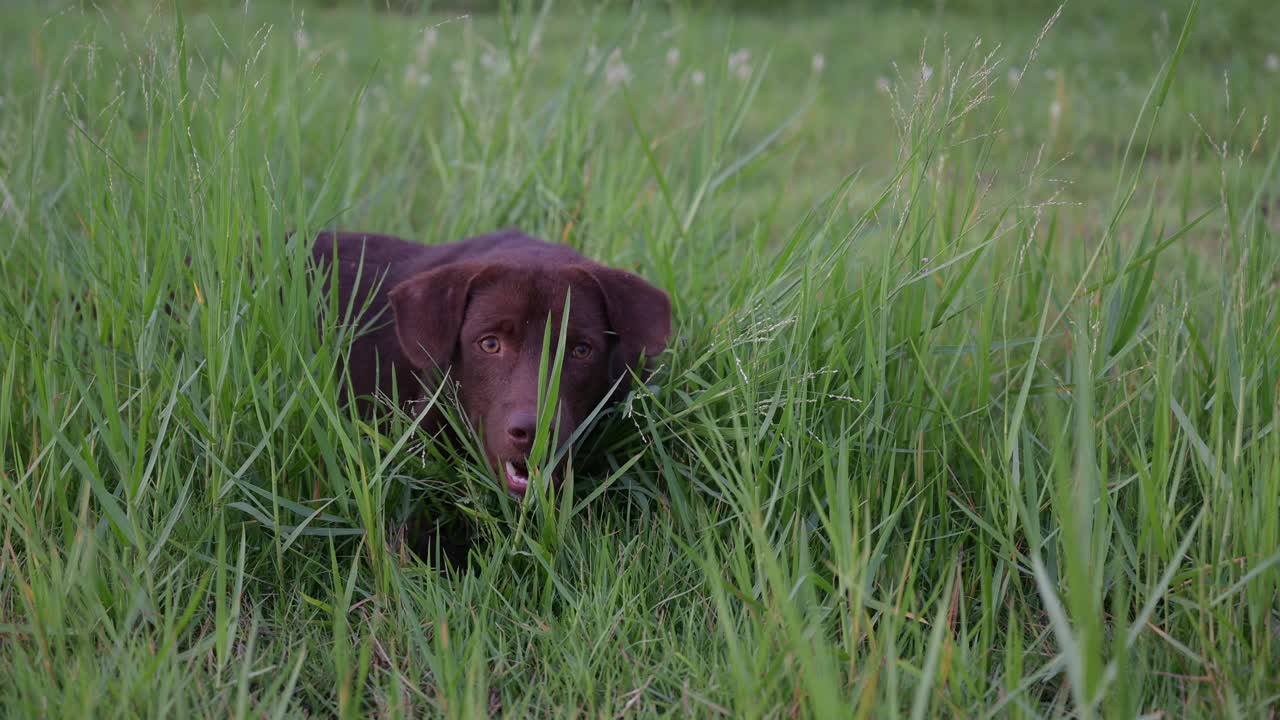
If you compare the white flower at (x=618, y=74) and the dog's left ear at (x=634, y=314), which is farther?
the white flower at (x=618, y=74)

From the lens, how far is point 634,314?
2.84 m

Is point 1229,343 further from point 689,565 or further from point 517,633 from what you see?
point 517,633

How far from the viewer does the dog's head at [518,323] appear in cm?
278

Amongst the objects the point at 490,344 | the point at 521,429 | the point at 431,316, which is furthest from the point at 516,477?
the point at 431,316

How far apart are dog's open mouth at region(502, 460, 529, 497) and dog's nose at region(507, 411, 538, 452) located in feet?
0.34

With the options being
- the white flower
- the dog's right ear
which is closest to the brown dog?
the dog's right ear

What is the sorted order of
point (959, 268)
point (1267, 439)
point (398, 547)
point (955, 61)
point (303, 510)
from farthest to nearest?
point (955, 61), point (959, 268), point (398, 547), point (303, 510), point (1267, 439)

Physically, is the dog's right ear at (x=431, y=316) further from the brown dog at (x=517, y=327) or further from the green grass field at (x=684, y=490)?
the green grass field at (x=684, y=490)

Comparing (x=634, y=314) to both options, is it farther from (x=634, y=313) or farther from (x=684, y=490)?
(x=684, y=490)

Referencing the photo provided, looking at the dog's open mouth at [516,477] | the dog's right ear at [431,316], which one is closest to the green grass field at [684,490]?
the dog's open mouth at [516,477]

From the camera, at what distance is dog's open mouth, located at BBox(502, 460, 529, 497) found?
2652mm

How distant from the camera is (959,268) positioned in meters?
3.08

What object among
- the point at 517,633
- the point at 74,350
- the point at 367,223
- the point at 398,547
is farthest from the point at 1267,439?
the point at 367,223

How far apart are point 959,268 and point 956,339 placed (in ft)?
1.36
